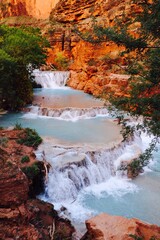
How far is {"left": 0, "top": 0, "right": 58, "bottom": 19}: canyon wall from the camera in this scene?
165 feet

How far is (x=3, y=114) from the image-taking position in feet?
53.5

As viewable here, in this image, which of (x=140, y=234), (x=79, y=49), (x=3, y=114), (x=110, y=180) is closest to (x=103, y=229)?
(x=140, y=234)

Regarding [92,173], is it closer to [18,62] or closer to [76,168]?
[76,168]

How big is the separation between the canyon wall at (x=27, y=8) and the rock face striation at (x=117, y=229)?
49285 millimetres

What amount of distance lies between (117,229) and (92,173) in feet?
12.7

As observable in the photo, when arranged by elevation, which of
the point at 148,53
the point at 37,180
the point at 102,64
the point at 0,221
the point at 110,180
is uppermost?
Result: the point at 148,53

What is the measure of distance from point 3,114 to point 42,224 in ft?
36.1

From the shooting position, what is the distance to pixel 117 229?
6176mm

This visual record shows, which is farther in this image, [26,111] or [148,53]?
[26,111]

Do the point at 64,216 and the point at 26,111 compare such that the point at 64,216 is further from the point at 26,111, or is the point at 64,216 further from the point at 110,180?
the point at 26,111

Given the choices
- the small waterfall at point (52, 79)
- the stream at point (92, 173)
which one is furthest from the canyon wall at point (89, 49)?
the stream at point (92, 173)

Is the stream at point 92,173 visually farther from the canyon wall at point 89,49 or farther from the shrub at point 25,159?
the canyon wall at point 89,49

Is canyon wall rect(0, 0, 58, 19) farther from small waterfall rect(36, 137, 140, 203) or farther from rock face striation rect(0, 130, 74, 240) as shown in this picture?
rock face striation rect(0, 130, 74, 240)

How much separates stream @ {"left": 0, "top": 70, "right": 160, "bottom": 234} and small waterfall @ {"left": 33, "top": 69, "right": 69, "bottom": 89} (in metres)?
12.0
